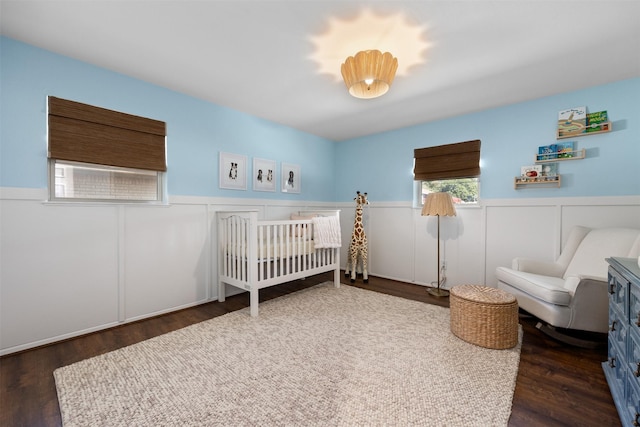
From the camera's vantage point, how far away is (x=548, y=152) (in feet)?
8.64

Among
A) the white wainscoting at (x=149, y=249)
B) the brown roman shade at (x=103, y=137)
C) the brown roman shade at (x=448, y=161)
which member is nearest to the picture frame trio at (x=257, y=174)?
the white wainscoting at (x=149, y=249)

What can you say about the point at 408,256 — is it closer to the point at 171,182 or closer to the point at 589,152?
the point at 589,152

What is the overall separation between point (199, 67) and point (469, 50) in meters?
2.06

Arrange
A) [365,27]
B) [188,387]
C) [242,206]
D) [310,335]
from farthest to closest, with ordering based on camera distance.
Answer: [242,206]
[310,335]
[365,27]
[188,387]

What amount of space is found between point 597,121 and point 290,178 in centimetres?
325

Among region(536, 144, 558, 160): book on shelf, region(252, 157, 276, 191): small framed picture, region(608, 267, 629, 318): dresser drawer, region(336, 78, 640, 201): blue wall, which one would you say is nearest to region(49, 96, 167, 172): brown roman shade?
region(252, 157, 276, 191): small framed picture

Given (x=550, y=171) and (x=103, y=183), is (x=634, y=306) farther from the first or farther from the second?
(x=103, y=183)

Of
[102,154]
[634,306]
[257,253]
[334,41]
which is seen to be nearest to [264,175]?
[257,253]

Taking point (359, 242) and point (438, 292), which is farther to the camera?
point (359, 242)

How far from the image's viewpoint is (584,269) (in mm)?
2143

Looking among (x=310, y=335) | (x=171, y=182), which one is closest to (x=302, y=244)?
(x=310, y=335)

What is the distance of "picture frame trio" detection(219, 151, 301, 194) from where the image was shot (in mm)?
3000

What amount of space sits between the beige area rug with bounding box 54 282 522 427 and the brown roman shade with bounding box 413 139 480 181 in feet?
6.00

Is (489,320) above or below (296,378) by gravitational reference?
above
